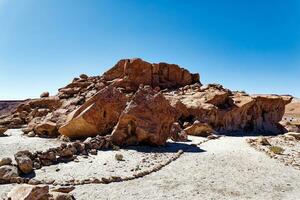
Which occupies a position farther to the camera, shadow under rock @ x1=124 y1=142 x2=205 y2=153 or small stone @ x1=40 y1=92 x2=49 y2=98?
small stone @ x1=40 y1=92 x2=49 y2=98

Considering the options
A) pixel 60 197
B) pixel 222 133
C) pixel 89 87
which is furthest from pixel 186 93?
pixel 60 197

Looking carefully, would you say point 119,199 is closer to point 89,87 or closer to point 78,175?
point 78,175

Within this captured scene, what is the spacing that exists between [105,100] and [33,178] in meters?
11.5

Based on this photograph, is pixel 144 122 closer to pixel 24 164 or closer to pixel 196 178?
pixel 196 178

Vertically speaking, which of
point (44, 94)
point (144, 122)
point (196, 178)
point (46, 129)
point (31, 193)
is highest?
point (44, 94)

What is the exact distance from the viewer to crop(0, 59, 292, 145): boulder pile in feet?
71.4

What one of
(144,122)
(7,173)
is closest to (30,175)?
(7,173)

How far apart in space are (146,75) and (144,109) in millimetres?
24342

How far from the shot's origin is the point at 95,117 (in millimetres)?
22516

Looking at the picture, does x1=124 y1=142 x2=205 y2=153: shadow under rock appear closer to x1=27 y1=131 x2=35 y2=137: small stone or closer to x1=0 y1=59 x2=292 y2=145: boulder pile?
x1=0 y1=59 x2=292 y2=145: boulder pile

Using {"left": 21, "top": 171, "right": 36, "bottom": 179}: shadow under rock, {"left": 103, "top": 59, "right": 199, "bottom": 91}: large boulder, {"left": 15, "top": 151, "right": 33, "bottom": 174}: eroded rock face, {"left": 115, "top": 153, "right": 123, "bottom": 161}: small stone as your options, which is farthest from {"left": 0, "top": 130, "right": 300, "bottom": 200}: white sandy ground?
{"left": 103, "top": 59, "right": 199, "bottom": 91}: large boulder

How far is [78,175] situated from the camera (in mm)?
13117

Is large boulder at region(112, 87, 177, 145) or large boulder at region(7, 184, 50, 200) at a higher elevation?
large boulder at region(112, 87, 177, 145)

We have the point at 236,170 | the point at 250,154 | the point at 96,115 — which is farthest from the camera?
the point at 96,115
